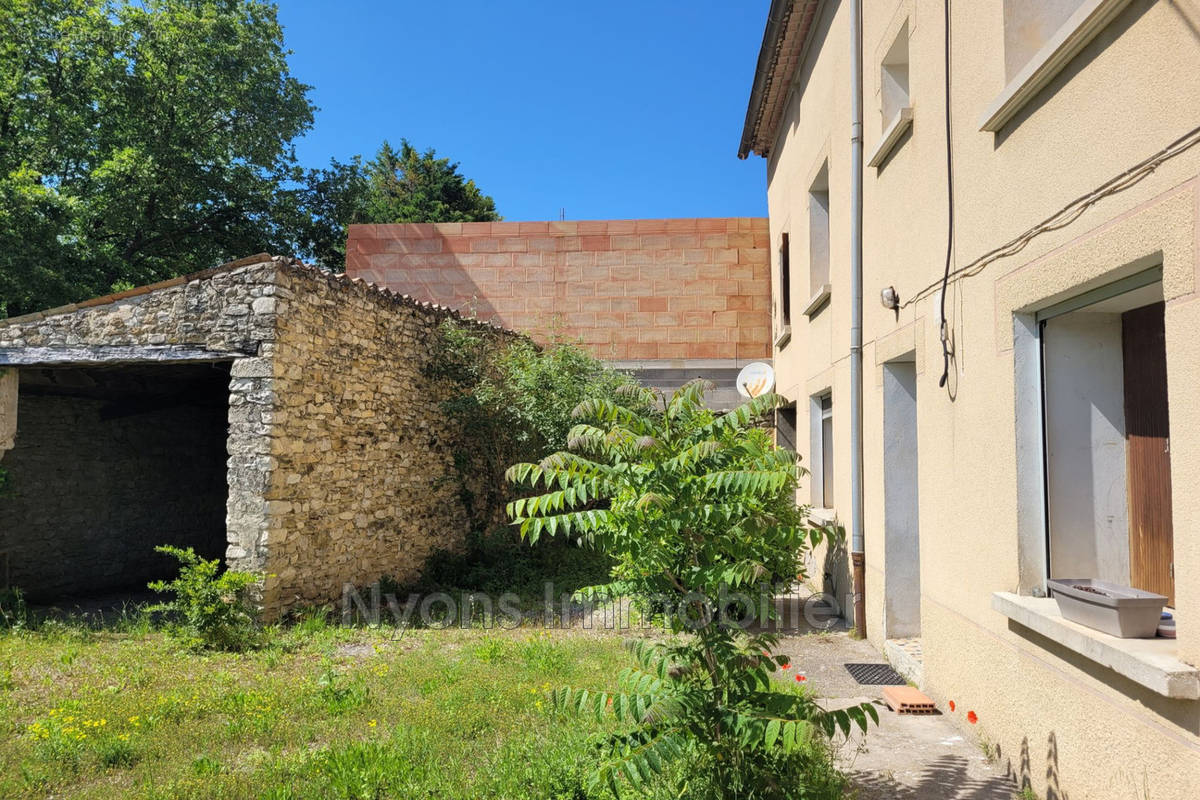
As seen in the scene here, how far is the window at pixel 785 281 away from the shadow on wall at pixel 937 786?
22.3 feet

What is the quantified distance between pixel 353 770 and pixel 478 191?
2901 cm

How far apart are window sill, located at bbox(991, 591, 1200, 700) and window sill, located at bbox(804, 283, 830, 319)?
4.47 meters

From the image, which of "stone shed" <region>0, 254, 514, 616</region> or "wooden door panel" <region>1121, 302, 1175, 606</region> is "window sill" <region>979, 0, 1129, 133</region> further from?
"stone shed" <region>0, 254, 514, 616</region>

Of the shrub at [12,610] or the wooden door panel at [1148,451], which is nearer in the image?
the wooden door panel at [1148,451]

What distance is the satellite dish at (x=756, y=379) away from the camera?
10414 millimetres

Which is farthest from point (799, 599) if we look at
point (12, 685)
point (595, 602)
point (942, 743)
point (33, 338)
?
point (33, 338)

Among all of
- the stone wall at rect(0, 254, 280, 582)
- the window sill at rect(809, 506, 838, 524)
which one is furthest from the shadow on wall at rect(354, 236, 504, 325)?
the window sill at rect(809, 506, 838, 524)

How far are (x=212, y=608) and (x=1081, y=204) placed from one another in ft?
22.4

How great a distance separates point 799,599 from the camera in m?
7.86

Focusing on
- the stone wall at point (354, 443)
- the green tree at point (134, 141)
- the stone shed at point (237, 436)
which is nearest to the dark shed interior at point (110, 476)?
the stone shed at point (237, 436)

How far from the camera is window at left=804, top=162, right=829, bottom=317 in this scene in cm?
832

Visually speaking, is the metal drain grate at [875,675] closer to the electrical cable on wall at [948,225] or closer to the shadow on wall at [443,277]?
the electrical cable on wall at [948,225]

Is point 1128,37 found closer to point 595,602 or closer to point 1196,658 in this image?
point 1196,658

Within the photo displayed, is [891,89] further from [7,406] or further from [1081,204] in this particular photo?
[7,406]
